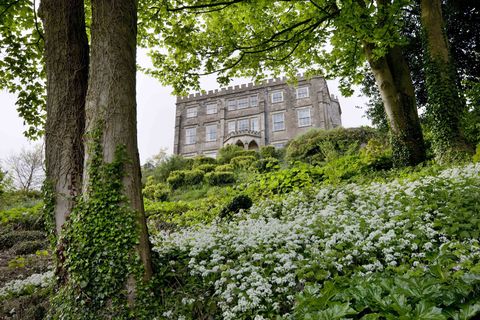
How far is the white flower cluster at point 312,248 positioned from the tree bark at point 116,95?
95cm

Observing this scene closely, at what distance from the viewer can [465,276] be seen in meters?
2.20

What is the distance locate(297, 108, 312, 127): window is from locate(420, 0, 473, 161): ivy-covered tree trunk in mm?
23226

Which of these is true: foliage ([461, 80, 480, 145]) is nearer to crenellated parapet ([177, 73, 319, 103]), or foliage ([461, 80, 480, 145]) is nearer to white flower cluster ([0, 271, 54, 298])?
white flower cluster ([0, 271, 54, 298])

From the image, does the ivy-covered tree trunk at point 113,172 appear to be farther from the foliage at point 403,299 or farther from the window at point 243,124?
the window at point 243,124

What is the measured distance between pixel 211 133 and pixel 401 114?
28445 millimetres

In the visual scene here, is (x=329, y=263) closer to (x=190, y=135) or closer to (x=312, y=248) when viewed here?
(x=312, y=248)

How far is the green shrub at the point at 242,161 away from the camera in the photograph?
20427 mm

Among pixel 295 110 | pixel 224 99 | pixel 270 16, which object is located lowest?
pixel 270 16

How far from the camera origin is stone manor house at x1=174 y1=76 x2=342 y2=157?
3347cm

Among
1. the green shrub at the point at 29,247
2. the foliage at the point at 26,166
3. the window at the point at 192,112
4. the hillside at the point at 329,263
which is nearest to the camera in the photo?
the hillside at the point at 329,263

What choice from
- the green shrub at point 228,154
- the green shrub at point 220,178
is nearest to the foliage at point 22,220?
the green shrub at point 220,178

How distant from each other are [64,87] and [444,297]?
465cm

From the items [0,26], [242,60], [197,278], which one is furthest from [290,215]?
[0,26]

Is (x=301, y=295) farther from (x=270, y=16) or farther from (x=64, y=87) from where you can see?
(x=270, y=16)
